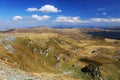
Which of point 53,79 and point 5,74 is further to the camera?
point 53,79

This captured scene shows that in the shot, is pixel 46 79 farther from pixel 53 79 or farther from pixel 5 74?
pixel 5 74

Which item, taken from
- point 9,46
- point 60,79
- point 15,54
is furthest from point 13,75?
point 9,46

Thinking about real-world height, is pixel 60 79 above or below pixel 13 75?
below

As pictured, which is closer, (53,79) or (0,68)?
(0,68)

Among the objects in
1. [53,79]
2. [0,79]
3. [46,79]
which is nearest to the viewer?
[0,79]

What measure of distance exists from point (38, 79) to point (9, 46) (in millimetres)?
122985

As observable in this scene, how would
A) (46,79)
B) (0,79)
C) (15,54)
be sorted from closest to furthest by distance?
1. (0,79)
2. (46,79)
3. (15,54)

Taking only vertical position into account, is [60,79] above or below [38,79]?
below

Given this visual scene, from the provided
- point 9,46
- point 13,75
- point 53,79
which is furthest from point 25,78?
point 9,46

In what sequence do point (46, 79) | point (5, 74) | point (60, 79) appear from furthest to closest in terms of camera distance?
1. point (60, 79)
2. point (46, 79)
3. point (5, 74)

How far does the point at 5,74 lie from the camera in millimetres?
49688

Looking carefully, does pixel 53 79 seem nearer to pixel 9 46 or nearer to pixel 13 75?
pixel 13 75

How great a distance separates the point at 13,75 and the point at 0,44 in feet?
388

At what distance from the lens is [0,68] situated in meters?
53.9
